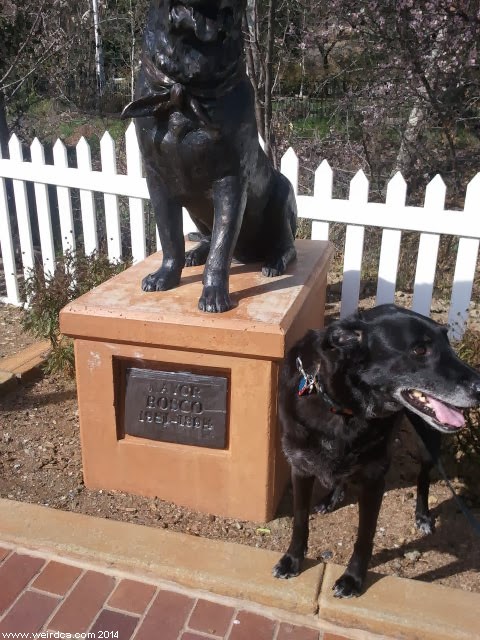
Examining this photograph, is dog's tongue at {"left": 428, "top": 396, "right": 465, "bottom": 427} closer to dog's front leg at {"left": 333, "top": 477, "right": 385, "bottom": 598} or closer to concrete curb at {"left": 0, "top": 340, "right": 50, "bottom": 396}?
dog's front leg at {"left": 333, "top": 477, "right": 385, "bottom": 598}

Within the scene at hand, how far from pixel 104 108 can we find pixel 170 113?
541 inches

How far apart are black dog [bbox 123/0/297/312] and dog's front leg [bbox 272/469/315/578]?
774 mm

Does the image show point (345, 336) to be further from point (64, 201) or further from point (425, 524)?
point (64, 201)

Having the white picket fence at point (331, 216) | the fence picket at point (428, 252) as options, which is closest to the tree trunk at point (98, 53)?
the white picket fence at point (331, 216)

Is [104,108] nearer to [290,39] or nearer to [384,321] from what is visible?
[290,39]

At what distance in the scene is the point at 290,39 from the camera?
7.67m

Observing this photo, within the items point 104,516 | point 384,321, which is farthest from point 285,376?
point 104,516

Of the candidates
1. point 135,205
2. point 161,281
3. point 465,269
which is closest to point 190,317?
point 161,281

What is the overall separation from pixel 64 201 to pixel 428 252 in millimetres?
3022

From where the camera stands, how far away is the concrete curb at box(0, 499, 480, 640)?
1.87 meters

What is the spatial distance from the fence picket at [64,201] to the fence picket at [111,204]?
0.35 m

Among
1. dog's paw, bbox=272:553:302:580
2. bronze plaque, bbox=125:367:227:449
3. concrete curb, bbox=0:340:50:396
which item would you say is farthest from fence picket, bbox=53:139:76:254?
dog's paw, bbox=272:553:302:580

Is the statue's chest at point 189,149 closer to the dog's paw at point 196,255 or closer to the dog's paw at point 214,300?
the dog's paw at point 214,300

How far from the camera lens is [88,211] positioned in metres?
4.70
